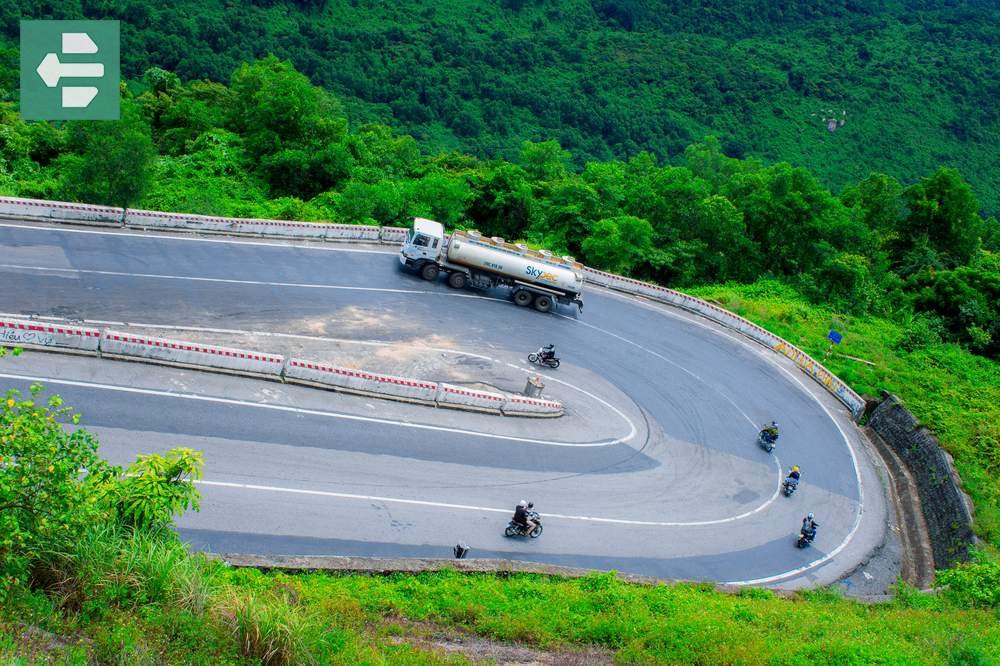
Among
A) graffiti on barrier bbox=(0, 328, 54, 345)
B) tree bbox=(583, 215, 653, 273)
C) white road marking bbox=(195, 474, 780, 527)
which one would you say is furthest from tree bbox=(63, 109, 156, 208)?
tree bbox=(583, 215, 653, 273)

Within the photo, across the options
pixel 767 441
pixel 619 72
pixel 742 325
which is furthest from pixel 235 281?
pixel 619 72

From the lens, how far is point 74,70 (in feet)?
143

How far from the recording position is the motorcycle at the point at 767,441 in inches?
1219

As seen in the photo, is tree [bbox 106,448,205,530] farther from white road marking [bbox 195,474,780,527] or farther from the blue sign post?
the blue sign post

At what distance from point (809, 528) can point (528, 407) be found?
33.0 feet

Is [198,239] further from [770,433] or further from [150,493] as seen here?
[770,433]

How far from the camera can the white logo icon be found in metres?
42.0

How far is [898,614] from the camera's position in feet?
68.9

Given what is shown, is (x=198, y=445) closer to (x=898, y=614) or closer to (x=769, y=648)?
(x=769, y=648)

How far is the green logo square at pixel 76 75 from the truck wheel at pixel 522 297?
2074cm

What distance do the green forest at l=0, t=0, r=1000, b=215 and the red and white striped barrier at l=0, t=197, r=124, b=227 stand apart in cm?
6084

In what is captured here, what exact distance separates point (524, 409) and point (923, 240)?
38.5m

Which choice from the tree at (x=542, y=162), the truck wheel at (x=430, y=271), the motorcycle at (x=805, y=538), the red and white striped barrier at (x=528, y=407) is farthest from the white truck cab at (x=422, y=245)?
the tree at (x=542, y=162)

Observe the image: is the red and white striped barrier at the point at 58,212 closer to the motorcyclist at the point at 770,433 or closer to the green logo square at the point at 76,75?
the green logo square at the point at 76,75
